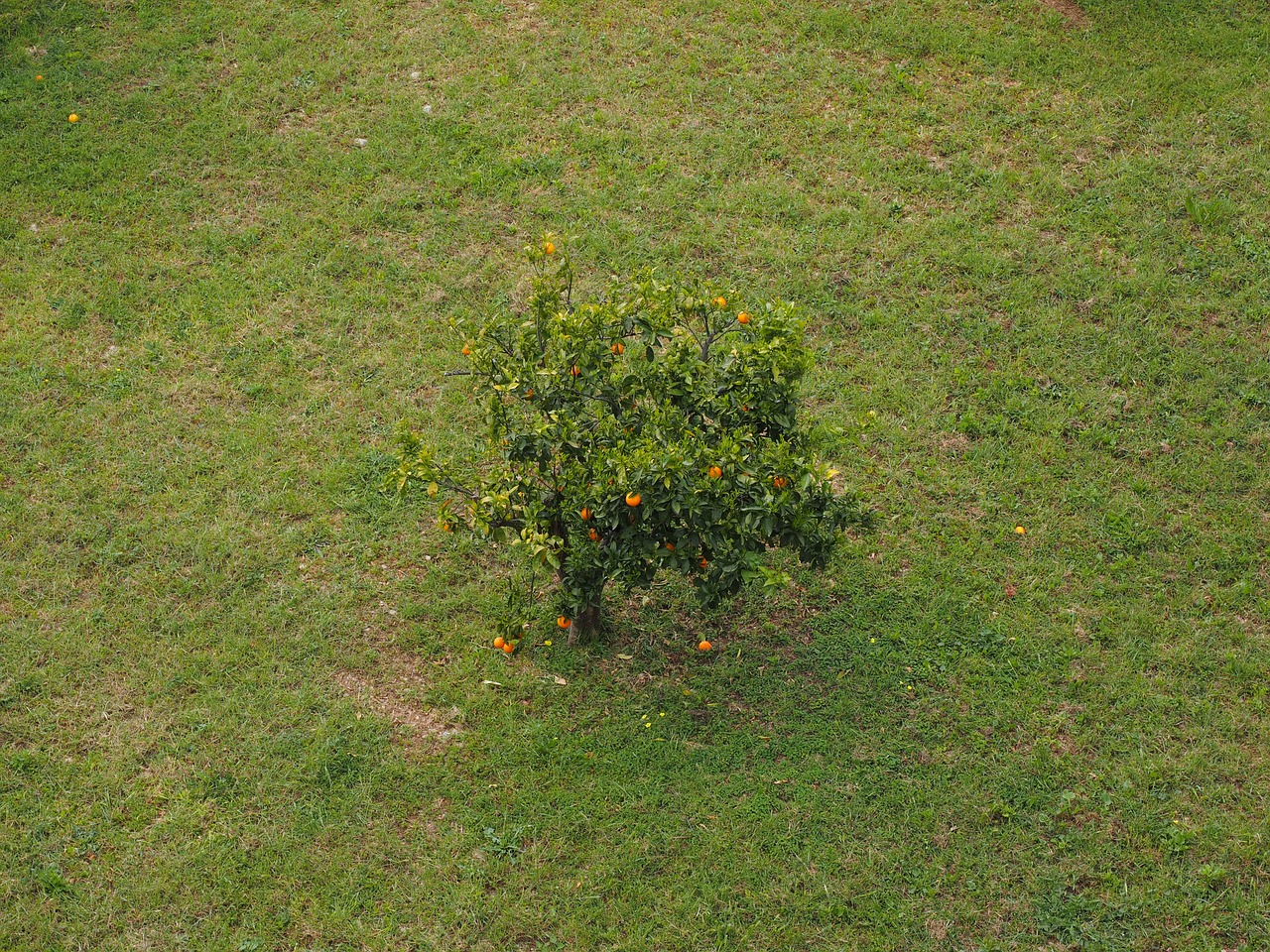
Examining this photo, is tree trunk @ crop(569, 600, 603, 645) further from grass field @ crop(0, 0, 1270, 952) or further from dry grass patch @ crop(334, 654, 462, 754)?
dry grass patch @ crop(334, 654, 462, 754)

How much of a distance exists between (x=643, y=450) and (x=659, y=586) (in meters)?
1.42

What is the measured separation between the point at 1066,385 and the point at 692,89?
381 centimetres

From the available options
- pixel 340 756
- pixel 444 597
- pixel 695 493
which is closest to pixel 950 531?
pixel 695 493

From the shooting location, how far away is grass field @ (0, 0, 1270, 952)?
183 inches

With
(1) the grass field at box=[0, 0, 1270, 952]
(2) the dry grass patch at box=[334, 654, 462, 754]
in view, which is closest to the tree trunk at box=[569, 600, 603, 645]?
(1) the grass field at box=[0, 0, 1270, 952]

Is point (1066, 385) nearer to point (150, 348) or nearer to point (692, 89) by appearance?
point (692, 89)

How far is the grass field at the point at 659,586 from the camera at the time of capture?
15.2ft

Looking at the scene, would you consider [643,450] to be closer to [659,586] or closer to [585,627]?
[585,627]

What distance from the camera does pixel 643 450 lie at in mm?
4539

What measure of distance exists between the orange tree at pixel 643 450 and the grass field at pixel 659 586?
87cm

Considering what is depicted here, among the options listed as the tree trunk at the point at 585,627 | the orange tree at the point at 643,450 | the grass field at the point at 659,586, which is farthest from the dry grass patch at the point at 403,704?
the orange tree at the point at 643,450

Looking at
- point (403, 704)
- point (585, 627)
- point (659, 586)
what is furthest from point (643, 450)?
point (403, 704)

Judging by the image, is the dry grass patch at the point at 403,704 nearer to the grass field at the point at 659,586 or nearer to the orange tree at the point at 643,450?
the grass field at the point at 659,586

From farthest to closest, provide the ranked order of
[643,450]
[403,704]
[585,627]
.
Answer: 1. [585,627]
2. [403,704]
3. [643,450]
